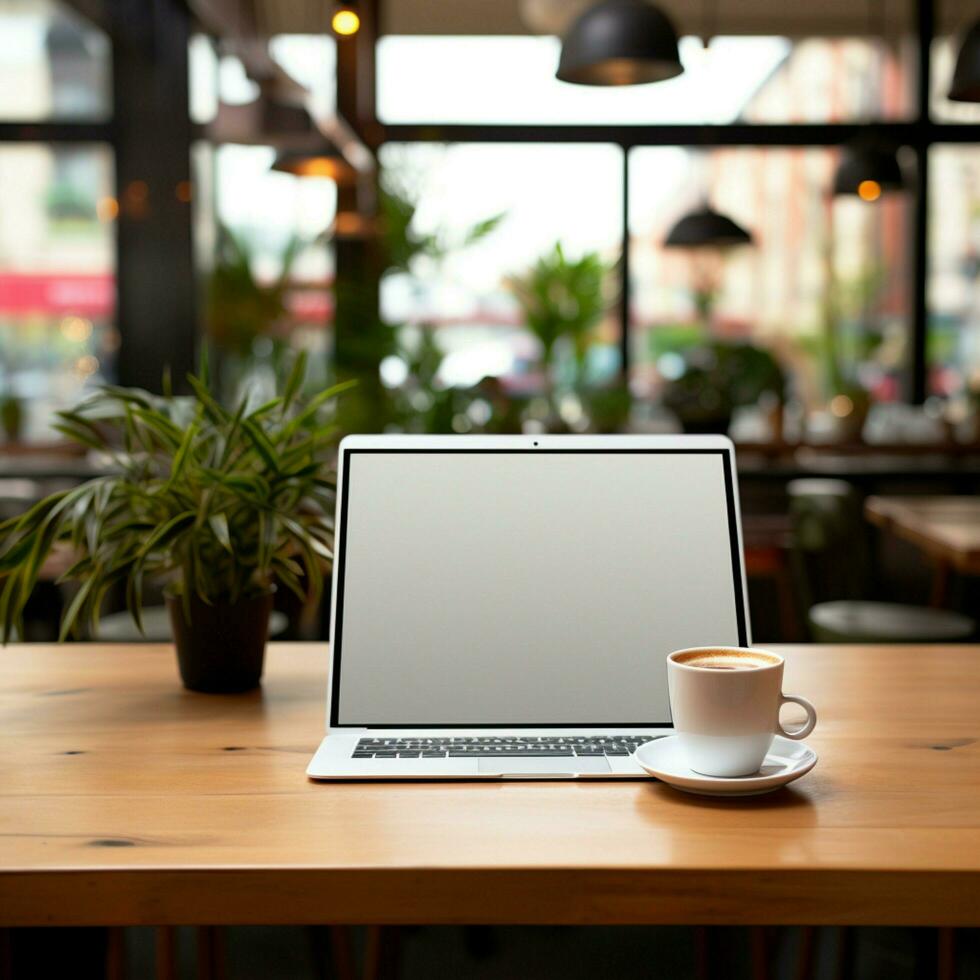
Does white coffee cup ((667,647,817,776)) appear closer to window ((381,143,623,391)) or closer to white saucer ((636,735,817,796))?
white saucer ((636,735,817,796))

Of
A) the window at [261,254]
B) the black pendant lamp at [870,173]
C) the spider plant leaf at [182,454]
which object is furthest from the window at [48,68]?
the spider plant leaf at [182,454]

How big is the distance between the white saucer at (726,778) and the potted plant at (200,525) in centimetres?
45

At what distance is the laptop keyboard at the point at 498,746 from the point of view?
46.1 inches

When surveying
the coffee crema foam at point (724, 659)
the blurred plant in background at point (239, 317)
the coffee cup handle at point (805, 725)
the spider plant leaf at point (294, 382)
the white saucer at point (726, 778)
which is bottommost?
the white saucer at point (726, 778)

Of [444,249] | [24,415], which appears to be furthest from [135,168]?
[444,249]

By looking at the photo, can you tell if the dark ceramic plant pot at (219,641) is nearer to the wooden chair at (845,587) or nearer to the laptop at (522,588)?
the laptop at (522,588)

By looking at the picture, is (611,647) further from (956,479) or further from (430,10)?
(430,10)

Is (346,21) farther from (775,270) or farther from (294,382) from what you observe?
(775,270)

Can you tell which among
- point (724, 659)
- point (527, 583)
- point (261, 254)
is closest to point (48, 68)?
point (261, 254)

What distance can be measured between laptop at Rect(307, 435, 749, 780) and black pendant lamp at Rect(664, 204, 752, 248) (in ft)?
15.0

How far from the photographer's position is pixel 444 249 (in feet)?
22.6

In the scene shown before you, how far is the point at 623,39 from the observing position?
3252 mm

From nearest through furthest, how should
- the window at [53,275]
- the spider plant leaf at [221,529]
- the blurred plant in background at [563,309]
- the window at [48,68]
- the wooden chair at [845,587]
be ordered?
the spider plant leaf at [221,529]
the wooden chair at [845,587]
the window at [48,68]
the window at [53,275]
the blurred plant in background at [563,309]

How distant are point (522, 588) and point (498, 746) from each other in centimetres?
19
